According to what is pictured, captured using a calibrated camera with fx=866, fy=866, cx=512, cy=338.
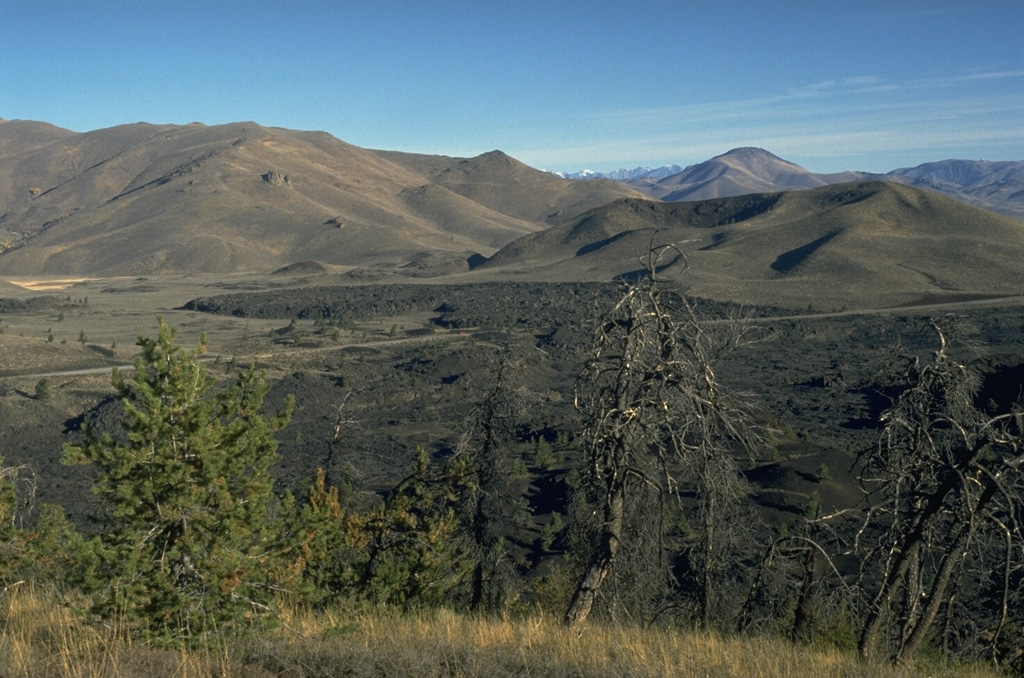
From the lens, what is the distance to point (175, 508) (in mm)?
7727

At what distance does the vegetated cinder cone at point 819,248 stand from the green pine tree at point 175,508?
53.7 meters

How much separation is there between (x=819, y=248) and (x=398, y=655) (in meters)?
96.3

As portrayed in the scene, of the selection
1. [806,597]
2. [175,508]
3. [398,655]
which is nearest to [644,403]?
[806,597]

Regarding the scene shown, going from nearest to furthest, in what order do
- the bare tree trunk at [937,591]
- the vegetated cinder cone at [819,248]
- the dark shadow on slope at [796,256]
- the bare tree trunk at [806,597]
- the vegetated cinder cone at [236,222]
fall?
1. the bare tree trunk at [937,591]
2. the bare tree trunk at [806,597]
3. the vegetated cinder cone at [819,248]
4. the dark shadow on slope at [796,256]
5. the vegetated cinder cone at [236,222]

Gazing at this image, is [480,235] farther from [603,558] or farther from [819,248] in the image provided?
[603,558]

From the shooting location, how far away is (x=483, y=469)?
16031mm

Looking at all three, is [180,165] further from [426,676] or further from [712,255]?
[426,676]

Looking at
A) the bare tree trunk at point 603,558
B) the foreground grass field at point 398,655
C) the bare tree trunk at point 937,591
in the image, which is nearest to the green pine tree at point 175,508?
the foreground grass field at point 398,655

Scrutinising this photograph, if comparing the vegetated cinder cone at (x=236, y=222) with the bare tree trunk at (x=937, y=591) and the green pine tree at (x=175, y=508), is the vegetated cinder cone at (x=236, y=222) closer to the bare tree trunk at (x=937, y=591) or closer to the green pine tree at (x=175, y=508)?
the green pine tree at (x=175, y=508)

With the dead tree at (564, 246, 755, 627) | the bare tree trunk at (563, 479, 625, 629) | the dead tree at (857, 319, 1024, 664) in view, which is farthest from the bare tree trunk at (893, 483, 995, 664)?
the bare tree trunk at (563, 479, 625, 629)

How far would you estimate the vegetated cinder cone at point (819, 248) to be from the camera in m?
81.2

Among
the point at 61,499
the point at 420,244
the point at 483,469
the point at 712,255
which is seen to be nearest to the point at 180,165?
the point at 420,244

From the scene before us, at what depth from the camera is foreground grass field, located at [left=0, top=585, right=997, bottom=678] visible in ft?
15.6

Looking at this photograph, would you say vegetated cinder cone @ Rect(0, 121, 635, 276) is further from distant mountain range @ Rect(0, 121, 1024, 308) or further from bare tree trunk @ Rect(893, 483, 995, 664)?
bare tree trunk @ Rect(893, 483, 995, 664)
